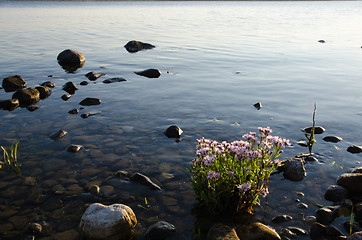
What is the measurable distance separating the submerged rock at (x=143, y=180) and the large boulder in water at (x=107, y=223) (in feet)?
4.94

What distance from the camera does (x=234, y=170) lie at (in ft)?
20.6

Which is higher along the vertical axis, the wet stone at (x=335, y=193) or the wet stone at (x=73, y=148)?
the wet stone at (x=335, y=193)

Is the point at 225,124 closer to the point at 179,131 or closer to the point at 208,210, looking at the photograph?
the point at 179,131

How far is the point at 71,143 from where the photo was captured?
9.75 meters

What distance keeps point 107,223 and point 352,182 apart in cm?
522

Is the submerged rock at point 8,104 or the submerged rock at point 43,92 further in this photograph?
the submerged rock at point 43,92

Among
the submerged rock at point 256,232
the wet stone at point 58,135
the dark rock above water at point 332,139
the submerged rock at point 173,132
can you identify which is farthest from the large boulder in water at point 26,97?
the dark rock above water at point 332,139

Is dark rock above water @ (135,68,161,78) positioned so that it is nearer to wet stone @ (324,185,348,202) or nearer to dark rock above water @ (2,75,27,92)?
dark rock above water @ (2,75,27,92)

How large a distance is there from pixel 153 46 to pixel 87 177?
2305 centimetres

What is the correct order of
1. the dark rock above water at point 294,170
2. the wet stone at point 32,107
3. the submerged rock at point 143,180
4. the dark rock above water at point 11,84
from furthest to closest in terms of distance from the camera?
1. the dark rock above water at point 11,84
2. the wet stone at point 32,107
3. the dark rock above water at point 294,170
4. the submerged rock at point 143,180

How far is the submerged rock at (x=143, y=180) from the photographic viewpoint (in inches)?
298

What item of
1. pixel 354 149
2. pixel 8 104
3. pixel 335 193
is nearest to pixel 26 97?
pixel 8 104

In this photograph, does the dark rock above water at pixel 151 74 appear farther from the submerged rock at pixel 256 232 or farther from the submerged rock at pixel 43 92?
the submerged rock at pixel 256 232

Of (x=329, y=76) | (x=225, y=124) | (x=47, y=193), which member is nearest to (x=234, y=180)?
(x=47, y=193)
